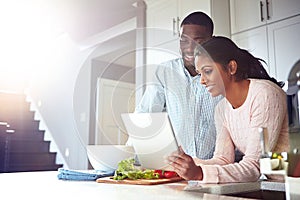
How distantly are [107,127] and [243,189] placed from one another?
748 millimetres

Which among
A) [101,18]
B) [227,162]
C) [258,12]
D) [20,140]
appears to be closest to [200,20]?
[258,12]

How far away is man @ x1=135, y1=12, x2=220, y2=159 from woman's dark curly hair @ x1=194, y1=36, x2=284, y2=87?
0.05m

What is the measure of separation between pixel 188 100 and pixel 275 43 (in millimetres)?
461

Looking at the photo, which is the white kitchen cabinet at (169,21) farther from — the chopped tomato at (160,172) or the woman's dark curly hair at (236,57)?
the chopped tomato at (160,172)

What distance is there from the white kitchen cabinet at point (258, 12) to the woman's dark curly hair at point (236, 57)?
9.9 inches

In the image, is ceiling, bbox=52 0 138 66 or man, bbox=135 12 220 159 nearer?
man, bbox=135 12 220 159

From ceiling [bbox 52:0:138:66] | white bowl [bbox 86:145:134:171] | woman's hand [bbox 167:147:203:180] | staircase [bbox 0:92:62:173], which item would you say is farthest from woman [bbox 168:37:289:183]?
staircase [bbox 0:92:62:173]

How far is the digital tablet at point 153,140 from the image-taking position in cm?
92

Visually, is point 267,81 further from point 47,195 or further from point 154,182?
point 47,195

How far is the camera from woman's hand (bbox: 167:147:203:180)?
0.89m

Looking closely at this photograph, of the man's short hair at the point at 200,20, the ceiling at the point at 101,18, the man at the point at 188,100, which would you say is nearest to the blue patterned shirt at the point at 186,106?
the man at the point at 188,100

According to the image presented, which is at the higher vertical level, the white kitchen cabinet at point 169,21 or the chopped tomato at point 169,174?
the white kitchen cabinet at point 169,21

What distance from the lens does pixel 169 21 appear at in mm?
1958

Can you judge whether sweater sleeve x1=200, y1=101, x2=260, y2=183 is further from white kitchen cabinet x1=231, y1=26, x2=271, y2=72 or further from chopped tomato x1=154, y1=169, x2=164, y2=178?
white kitchen cabinet x1=231, y1=26, x2=271, y2=72
